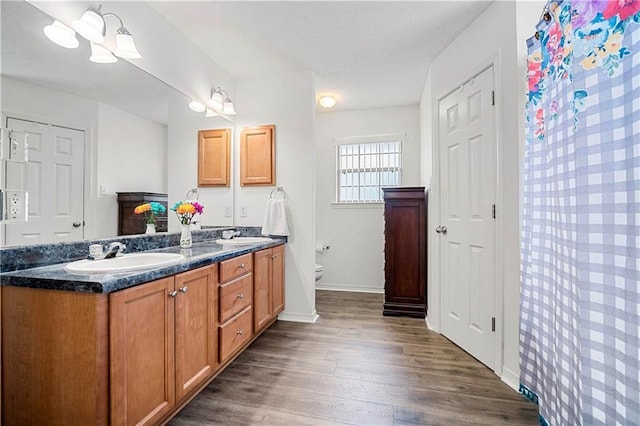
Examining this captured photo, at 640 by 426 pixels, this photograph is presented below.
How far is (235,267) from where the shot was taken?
194 centimetres

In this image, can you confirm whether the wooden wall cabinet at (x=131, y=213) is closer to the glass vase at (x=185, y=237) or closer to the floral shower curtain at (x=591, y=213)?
the glass vase at (x=185, y=237)

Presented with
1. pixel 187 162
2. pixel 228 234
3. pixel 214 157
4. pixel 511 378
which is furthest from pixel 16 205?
pixel 511 378

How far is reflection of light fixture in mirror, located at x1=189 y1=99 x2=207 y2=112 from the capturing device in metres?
2.40

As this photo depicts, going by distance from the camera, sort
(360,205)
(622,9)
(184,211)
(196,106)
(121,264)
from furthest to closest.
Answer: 1. (360,205)
2. (196,106)
3. (184,211)
4. (121,264)
5. (622,9)

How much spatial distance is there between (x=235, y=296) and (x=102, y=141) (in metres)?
1.23

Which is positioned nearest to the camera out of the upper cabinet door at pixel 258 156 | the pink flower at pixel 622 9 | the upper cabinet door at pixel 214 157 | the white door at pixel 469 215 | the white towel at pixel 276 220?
the pink flower at pixel 622 9

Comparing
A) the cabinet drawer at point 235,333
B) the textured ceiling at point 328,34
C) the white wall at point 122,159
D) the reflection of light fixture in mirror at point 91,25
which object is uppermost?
the textured ceiling at point 328,34

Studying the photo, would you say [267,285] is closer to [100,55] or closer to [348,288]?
[348,288]

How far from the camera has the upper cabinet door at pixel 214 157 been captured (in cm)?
256

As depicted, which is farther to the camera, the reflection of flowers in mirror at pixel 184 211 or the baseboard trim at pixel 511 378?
the reflection of flowers in mirror at pixel 184 211

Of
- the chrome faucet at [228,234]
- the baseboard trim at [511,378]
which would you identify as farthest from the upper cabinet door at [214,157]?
the baseboard trim at [511,378]

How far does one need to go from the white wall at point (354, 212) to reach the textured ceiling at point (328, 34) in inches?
31.8

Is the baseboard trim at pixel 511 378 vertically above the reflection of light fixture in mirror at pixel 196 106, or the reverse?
the reflection of light fixture in mirror at pixel 196 106

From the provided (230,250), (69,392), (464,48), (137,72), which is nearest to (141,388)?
(69,392)
